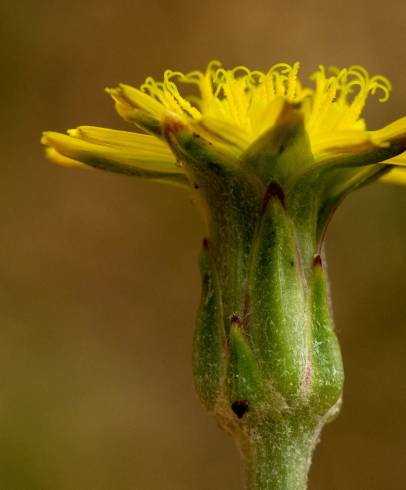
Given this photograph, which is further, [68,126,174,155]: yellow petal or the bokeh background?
the bokeh background

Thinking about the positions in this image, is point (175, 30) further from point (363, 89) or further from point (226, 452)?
point (363, 89)

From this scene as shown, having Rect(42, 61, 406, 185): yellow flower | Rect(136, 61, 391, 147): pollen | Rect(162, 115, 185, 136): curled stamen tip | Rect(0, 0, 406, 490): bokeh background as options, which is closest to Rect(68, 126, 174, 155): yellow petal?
Rect(42, 61, 406, 185): yellow flower

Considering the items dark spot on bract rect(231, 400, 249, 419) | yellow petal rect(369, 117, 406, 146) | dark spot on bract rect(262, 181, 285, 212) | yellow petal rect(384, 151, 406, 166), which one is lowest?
dark spot on bract rect(231, 400, 249, 419)

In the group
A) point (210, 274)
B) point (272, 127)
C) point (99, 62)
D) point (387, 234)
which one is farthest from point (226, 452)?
point (272, 127)

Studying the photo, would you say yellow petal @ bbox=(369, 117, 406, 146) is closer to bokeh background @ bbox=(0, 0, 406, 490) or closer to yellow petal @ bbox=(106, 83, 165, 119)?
yellow petal @ bbox=(106, 83, 165, 119)

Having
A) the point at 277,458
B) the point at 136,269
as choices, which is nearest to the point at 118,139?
the point at 277,458

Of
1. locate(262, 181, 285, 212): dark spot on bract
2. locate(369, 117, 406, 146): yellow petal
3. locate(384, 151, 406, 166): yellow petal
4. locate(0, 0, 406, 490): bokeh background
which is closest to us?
locate(369, 117, 406, 146): yellow petal

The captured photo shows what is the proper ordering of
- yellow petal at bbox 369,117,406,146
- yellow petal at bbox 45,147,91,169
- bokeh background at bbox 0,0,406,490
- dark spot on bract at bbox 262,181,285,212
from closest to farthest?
yellow petal at bbox 369,117,406,146 → dark spot on bract at bbox 262,181,285,212 → yellow petal at bbox 45,147,91,169 → bokeh background at bbox 0,0,406,490
